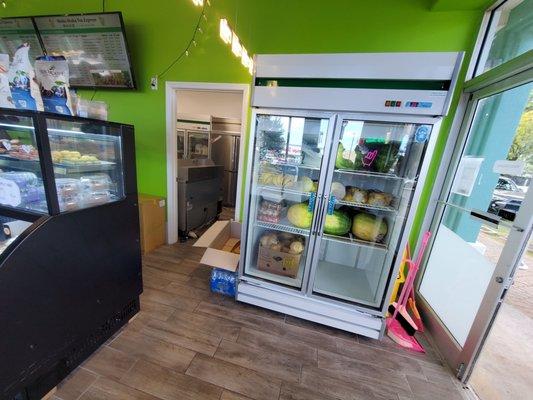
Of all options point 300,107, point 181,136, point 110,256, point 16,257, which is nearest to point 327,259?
point 300,107

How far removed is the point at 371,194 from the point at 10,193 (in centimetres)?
222

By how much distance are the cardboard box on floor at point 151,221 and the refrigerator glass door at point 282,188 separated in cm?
144

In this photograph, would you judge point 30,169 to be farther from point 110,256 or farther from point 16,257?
point 110,256

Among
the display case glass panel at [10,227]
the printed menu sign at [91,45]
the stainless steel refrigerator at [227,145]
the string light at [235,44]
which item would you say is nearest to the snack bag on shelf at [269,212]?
the string light at [235,44]

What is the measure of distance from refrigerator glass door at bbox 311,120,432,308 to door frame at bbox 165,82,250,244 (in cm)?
115

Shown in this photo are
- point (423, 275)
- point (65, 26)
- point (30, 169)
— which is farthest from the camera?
point (65, 26)

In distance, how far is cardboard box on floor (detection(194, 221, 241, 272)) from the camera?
78.5 inches

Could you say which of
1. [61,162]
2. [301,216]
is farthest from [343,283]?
[61,162]

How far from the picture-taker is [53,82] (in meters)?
1.08

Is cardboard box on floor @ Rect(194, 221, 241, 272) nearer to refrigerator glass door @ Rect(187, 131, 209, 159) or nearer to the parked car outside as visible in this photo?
the parked car outside

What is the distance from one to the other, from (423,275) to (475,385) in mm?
839

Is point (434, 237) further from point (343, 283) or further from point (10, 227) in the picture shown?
point (10, 227)

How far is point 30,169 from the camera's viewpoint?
1187 millimetres

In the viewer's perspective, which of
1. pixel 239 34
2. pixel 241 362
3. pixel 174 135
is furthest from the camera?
pixel 174 135
